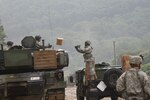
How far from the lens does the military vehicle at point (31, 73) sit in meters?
13.6

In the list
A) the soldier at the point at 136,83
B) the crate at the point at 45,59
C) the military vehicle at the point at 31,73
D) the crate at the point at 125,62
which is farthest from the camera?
the crate at the point at 45,59

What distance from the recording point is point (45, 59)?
1447 centimetres

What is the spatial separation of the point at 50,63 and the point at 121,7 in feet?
547

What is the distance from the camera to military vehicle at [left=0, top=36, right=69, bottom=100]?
13586 mm

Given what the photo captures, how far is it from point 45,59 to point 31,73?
24.9 inches

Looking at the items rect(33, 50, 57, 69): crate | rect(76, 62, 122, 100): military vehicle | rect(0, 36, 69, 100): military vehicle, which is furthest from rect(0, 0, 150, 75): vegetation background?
rect(33, 50, 57, 69): crate

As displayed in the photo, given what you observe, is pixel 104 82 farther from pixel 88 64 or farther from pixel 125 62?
pixel 88 64

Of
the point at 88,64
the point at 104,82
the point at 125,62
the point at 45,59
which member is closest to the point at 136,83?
the point at 125,62

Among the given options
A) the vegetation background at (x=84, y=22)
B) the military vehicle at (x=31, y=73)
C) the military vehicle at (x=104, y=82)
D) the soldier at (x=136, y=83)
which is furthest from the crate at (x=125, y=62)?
the vegetation background at (x=84, y=22)

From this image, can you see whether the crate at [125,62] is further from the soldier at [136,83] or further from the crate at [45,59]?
the soldier at [136,83]

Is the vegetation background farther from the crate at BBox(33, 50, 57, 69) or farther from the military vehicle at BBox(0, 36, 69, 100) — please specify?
the crate at BBox(33, 50, 57, 69)

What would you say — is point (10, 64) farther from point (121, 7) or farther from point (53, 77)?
point (121, 7)

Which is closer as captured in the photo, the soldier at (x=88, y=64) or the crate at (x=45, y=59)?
the crate at (x=45, y=59)

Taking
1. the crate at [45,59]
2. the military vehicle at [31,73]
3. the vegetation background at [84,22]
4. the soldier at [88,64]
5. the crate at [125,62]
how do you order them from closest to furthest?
the military vehicle at [31,73] < the crate at [125,62] < the crate at [45,59] < the soldier at [88,64] < the vegetation background at [84,22]
